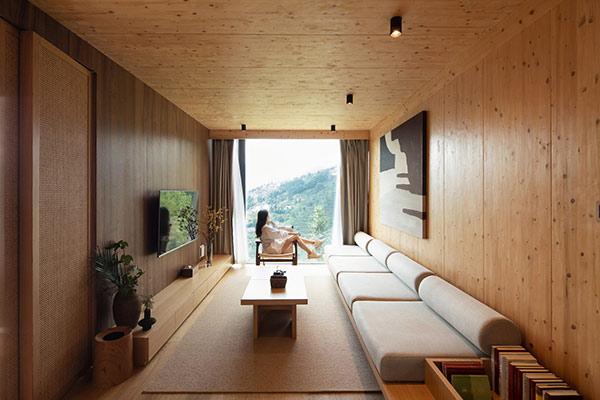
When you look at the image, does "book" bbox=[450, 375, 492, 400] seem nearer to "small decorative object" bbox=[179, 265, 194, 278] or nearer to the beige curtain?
"small decorative object" bbox=[179, 265, 194, 278]

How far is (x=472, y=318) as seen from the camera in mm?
1962

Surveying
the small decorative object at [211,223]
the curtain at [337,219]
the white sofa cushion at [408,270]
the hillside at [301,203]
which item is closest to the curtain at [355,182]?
the curtain at [337,219]

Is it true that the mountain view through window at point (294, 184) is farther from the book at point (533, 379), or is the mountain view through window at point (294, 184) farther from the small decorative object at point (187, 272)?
the book at point (533, 379)

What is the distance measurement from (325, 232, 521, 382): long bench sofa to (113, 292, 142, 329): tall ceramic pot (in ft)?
5.97

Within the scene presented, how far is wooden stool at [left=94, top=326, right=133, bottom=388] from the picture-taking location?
86.8 inches

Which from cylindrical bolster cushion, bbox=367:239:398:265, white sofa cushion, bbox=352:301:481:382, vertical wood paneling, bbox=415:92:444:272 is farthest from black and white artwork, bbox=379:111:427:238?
white sofa cushion, bbox=352:301:481:382

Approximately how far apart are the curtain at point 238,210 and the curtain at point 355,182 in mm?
1918

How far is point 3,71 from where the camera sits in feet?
5.61

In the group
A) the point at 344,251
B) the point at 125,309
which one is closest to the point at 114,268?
the point at 125,309

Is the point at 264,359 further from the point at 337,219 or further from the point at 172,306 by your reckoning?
the point at 337,219

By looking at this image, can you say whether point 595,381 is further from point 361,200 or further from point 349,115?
point 361,200

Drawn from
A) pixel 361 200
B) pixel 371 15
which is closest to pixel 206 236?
pixel 361 200

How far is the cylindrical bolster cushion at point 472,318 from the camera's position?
183 cm

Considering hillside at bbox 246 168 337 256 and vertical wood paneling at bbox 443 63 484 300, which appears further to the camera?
hillside at bbox 246 168 337 256
